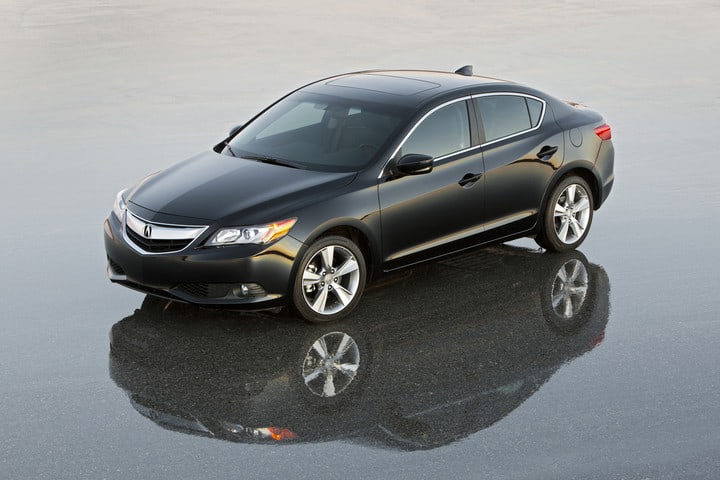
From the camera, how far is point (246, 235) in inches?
353

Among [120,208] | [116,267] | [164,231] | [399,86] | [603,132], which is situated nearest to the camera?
[164,231]

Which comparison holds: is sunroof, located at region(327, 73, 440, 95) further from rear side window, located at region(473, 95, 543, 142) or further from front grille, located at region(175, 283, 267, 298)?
front grille, located at region(175, 283, 267, 298)

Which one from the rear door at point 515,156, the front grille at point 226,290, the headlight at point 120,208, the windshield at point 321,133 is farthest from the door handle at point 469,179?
the headlight at point 120,208

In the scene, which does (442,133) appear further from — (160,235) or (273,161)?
(160,235)

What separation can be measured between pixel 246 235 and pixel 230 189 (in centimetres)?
63

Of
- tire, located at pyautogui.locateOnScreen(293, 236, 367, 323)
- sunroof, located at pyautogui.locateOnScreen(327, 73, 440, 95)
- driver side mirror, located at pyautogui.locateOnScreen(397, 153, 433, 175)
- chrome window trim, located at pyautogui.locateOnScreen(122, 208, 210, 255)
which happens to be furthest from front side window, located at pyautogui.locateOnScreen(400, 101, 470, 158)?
chrome window trim, located at pyautogui.locateOnScreen(122, 208, 210, 255)

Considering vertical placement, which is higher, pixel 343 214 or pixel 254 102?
pixel 343 214

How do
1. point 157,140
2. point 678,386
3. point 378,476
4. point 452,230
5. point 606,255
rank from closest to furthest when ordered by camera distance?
1. point 378,476
2. point 678,386
3. point 452,230
4. point 606,255
5. point 157,140

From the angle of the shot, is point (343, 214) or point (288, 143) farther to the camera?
point (288, 143)

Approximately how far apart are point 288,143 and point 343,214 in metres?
1.24

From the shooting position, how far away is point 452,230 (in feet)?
33.2

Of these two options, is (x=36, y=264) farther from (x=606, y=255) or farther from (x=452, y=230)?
(x=606, y=255)

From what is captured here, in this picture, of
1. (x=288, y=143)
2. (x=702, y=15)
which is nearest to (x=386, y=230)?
(x=288, y=143)

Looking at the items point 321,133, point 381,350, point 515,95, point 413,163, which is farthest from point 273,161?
point 515,95
